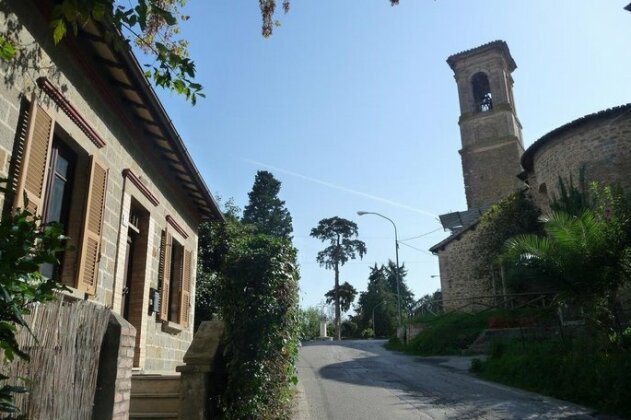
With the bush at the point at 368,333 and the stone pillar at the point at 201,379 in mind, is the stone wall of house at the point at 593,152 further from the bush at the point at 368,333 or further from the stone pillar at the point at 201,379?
the bush at the point at 368,333

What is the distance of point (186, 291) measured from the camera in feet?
35.6

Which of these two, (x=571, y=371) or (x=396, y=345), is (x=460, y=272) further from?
(x=571, y=371)

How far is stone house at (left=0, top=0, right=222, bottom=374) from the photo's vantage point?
5005 mm

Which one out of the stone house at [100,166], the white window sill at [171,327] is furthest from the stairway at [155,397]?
the white window sill at [171,327]

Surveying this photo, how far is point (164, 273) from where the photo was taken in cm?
928

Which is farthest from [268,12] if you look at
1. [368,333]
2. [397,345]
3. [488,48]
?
[368,333]

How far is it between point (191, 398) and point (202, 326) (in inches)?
45.5

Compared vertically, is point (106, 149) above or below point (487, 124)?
below

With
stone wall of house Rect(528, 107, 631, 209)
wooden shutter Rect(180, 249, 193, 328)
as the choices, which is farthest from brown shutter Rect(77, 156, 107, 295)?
stone wall of house Rect(528, 107, 631, 209)

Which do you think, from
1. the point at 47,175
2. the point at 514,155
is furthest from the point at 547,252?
the point at 514,155

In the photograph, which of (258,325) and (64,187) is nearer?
(258,325)

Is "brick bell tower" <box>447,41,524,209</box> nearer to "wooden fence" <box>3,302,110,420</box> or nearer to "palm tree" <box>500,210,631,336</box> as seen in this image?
"palm tree" <box>500,210,631,336</box>

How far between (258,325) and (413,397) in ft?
14.4

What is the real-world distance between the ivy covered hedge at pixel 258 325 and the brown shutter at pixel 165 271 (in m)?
3.25
